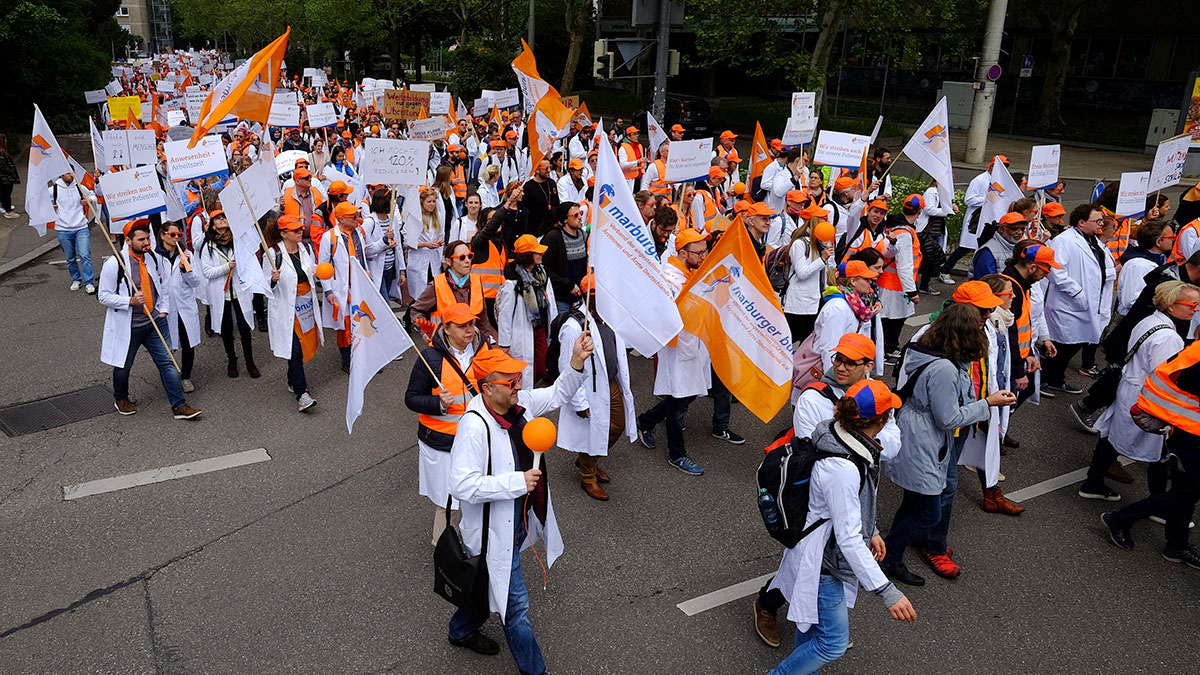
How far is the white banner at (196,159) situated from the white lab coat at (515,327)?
5.67 meters

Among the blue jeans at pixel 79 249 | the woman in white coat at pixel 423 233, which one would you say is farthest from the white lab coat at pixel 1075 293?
the blue jeans at pixel 79 249

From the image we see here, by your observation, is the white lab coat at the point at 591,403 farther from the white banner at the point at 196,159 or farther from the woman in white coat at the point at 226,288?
the white banner at the point at 196,159

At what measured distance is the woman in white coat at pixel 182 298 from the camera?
7875 millimetres

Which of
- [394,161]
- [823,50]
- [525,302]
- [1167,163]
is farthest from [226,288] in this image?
[823,50]

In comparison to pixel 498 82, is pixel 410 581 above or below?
below

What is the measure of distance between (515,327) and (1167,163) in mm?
8394

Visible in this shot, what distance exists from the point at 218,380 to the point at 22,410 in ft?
5.46

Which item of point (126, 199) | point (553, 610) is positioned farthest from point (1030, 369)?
point (126, 199)

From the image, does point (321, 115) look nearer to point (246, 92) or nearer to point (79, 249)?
point (79, 249)

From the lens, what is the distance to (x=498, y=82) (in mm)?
36156

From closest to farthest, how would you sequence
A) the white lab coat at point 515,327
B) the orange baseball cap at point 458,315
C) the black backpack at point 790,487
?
the black backpack at point 790,487
the orange baseball cap at point 458,315
the white lab coat at point 515,327

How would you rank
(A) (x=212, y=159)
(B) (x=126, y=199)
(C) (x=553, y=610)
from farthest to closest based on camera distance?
1. (A) (x=212, y=159)
2. (B) (x=126, y=199)
3. (C) (x=553, y=610)

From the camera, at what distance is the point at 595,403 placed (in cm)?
591

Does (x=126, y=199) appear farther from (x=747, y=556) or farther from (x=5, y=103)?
(x=5, y=103)
